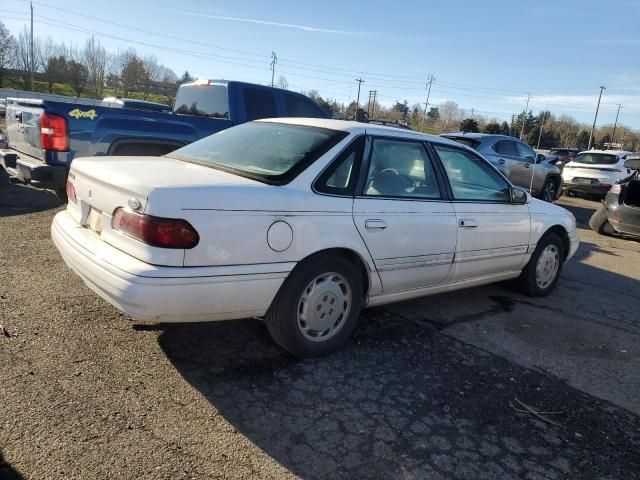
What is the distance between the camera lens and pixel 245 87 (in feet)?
24.9

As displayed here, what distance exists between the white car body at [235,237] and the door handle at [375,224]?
1cm

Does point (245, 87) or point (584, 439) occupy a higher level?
point (245, 87)

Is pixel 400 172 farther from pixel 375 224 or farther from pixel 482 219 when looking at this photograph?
pixel 482 219

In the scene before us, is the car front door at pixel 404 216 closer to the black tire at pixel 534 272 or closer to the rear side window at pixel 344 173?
the rear side window at pixel 344 173

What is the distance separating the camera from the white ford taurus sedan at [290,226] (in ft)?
9.25

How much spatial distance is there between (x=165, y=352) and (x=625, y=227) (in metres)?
8.62

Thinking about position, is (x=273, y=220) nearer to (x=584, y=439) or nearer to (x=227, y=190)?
(x=227, y=190)

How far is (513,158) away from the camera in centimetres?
1212

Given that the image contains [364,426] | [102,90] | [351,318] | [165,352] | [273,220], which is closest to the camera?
[364,426]

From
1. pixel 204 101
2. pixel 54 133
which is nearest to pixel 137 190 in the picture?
pixel 54 133

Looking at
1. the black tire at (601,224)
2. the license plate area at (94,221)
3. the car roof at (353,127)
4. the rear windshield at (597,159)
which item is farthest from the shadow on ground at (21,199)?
the rear windshield at (597,159)

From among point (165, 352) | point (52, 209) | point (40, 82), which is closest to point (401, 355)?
point (165, 352)

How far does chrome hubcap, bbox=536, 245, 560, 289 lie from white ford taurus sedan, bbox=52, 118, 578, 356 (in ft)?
2.40

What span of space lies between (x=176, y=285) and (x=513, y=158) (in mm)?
10958
